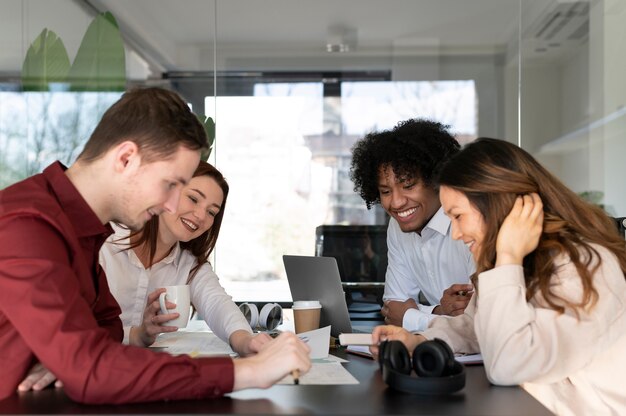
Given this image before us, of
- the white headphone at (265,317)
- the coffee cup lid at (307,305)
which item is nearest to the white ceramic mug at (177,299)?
the coffee cup lid at (307,305)

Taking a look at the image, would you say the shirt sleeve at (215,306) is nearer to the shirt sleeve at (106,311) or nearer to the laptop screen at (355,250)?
the shirt sleeve at (106,311)

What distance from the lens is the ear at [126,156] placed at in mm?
1436

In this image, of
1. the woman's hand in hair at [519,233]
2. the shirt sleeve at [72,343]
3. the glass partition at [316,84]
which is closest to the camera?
the shirt sleeve at [72,343]

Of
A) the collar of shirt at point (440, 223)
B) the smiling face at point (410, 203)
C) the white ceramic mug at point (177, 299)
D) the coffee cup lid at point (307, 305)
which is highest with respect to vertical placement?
the smiling face at point (410, 203)

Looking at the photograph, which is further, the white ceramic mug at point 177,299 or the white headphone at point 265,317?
the white headphone at point 265,317

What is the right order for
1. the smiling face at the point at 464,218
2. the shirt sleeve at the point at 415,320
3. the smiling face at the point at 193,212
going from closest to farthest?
the smiling face at the point at 464,218, the shirt sleeve at the point at 415,320, the smiling face at the point at 193,212

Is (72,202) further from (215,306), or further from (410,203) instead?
(410,203)

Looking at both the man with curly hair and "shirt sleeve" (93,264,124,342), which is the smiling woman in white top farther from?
the man with curly hair

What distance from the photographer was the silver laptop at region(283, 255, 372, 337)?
7.11ft

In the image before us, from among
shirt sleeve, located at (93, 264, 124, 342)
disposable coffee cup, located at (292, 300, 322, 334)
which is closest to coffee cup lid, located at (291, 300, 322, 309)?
disposable coffee cup, located at (292, 300, 322, 334)

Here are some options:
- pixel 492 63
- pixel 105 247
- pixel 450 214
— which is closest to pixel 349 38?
pixel 492 63

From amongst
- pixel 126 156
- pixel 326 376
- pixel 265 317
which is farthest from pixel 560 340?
pixel 265 317

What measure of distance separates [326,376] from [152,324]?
646 mm

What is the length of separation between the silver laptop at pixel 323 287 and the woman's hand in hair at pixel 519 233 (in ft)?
2.05
